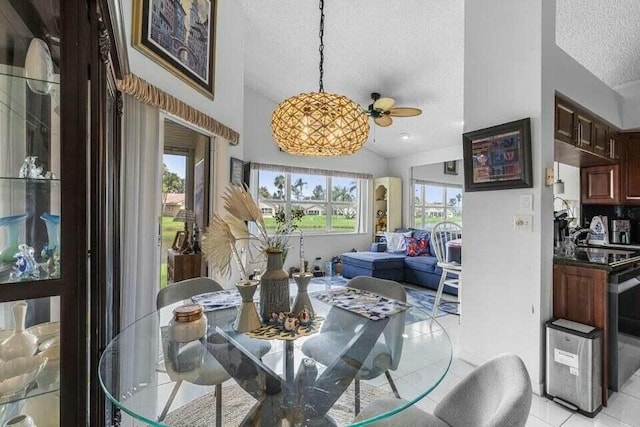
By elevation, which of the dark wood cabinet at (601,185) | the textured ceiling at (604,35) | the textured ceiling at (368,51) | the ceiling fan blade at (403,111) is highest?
the textured ceiling at (368,51)

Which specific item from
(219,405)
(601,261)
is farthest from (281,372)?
(601,261)

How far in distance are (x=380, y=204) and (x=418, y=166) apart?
1.14 metres

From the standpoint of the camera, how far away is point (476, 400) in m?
1.03

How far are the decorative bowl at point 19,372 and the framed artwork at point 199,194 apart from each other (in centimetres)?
243

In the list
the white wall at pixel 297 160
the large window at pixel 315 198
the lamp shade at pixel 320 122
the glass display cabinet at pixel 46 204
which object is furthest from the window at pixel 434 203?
the glass display cabinet at pixel 46 204

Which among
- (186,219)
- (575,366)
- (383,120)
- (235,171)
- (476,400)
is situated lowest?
(575,366)

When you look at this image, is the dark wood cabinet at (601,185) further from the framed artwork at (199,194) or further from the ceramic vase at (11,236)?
the ceramic vase at (11,236)

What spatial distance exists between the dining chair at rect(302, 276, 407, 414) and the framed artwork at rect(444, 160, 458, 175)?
5817 millimetres

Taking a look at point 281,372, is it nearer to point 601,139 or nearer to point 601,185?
point 601,139

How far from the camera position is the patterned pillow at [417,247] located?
5414mm

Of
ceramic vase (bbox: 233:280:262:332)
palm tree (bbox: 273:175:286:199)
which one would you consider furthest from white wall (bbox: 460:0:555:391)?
palm tree (bbox: 273:175:286:199)

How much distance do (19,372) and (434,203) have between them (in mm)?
6913

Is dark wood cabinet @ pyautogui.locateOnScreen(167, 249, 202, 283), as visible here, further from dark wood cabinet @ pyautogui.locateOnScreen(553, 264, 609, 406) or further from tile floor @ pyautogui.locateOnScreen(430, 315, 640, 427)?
dark wood cabinet @ pyautogui.locateOnScreen(553, 264, 609, 406)

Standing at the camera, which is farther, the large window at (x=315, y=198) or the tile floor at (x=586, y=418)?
the large window at (x=315, y=198)
